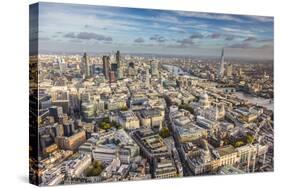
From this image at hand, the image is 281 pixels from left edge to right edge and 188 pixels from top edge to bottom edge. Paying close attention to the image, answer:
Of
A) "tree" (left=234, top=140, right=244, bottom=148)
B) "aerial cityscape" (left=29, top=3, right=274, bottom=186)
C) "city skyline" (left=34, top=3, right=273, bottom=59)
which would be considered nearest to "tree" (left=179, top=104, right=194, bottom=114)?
"aerial cityscape" (left=29, top=3, right=274, bottom=186)

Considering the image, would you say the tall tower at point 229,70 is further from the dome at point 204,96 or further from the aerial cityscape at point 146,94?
the dome at point 204,96

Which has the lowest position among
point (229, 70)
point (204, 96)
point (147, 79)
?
point (204, 96)

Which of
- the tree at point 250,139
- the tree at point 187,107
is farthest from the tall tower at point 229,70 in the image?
the tree at point 250,139

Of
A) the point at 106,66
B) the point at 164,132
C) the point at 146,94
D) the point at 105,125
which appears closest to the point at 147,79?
the point at 146,94

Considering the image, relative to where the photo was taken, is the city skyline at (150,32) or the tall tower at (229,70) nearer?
the city skyline at (150,32)

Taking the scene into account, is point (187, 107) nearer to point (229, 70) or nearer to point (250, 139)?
point (229, 70)
